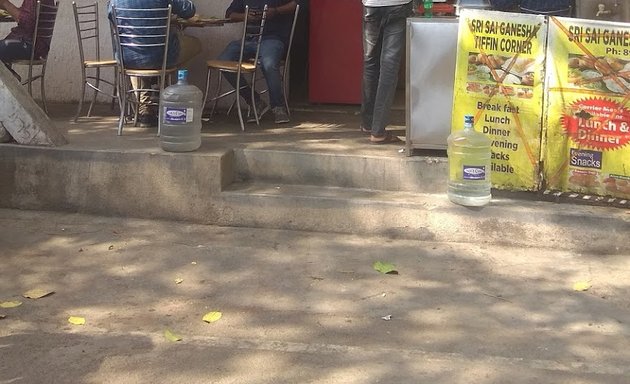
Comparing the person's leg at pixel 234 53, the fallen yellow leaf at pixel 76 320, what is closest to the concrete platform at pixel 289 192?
the person's leg at pixel 234 53

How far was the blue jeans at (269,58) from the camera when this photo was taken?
24.9 ft

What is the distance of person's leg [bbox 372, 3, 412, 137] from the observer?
21.7 ft

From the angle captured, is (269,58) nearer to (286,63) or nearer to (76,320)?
(286,63)

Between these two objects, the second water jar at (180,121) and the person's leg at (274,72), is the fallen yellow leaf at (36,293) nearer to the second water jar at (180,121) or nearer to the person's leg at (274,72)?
the second water jar at (180,121)

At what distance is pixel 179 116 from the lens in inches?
252

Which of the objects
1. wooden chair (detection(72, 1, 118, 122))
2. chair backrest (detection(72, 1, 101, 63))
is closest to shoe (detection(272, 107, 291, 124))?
wooden chair (detection(72, 1, 118, 122))

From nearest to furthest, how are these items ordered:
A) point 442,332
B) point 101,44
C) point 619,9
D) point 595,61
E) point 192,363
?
point 192,363 → point 442,332 → point 595,61 → point 619,9 → point 101,44

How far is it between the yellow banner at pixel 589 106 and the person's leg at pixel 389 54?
4.09 feet

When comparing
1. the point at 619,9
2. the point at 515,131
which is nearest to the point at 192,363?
the point at 515,131

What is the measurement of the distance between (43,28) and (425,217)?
4.18 metres

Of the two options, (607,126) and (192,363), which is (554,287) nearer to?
(607,126)

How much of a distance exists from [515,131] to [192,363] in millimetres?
3017

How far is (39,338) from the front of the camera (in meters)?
4.46

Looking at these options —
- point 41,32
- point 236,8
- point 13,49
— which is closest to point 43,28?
point 41,32
